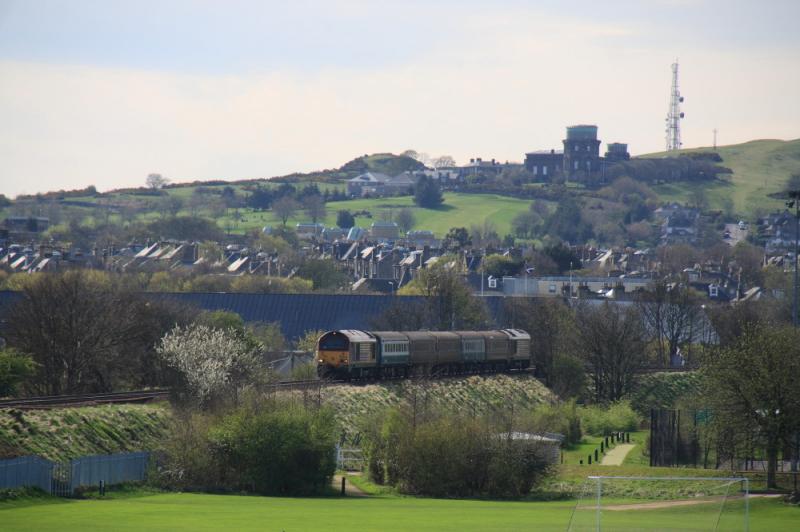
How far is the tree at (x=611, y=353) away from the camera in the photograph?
9688cm

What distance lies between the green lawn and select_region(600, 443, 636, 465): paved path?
1374cm

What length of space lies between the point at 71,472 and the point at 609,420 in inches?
1646

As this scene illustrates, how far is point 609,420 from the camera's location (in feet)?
271

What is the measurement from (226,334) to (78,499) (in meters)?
29.2

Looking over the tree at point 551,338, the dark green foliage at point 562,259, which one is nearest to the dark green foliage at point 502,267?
the dark green foliage at point 562,259

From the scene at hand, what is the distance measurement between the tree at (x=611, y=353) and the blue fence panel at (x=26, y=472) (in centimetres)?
5409

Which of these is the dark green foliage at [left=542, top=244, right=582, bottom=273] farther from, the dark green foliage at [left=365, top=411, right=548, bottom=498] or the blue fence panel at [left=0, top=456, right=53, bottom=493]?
the blue fence panel at [left=0, top=456, right=53, bottom=493]

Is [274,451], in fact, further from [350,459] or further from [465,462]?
[350,459]

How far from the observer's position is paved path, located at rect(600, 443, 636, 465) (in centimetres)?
6500

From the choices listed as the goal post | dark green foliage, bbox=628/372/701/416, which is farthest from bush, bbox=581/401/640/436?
the goal post

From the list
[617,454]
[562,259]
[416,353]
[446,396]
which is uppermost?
[416,353]

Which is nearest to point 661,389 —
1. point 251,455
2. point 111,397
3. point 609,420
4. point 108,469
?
point 609,420

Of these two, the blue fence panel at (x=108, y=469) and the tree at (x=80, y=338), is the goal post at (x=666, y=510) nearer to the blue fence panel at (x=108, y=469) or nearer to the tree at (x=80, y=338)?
the blue fence panel at (x=108, y=469)

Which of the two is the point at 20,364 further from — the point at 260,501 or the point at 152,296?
the point at 152,296
